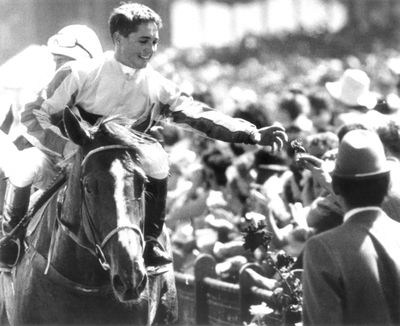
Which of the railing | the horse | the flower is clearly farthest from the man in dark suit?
the railing

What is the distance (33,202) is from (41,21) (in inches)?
1194

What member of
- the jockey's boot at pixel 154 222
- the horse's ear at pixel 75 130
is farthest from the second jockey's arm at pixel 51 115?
the jockey's boot at pixel 154 222

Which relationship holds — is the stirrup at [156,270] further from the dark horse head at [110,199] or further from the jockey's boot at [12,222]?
the jockey's boot at [12,222]

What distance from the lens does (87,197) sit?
275 inches

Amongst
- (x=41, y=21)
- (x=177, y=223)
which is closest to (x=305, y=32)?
(x=41, y=21)

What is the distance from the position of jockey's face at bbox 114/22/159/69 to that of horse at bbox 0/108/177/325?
1.75ft

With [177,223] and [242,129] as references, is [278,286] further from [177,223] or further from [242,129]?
[177,223]

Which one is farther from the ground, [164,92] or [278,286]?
[164,92]

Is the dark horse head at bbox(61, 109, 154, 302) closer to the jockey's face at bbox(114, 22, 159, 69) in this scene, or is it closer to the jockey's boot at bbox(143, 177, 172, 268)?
the jockey's boot at bbox(143, 177, 172, 268)

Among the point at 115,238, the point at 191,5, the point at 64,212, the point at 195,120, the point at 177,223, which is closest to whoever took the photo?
the point at 115,238

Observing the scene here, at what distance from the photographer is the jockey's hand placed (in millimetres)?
7566

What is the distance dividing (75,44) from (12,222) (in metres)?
1.68

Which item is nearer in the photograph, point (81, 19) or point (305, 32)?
point (305, 32)

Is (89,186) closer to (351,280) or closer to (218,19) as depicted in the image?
(351,280)
